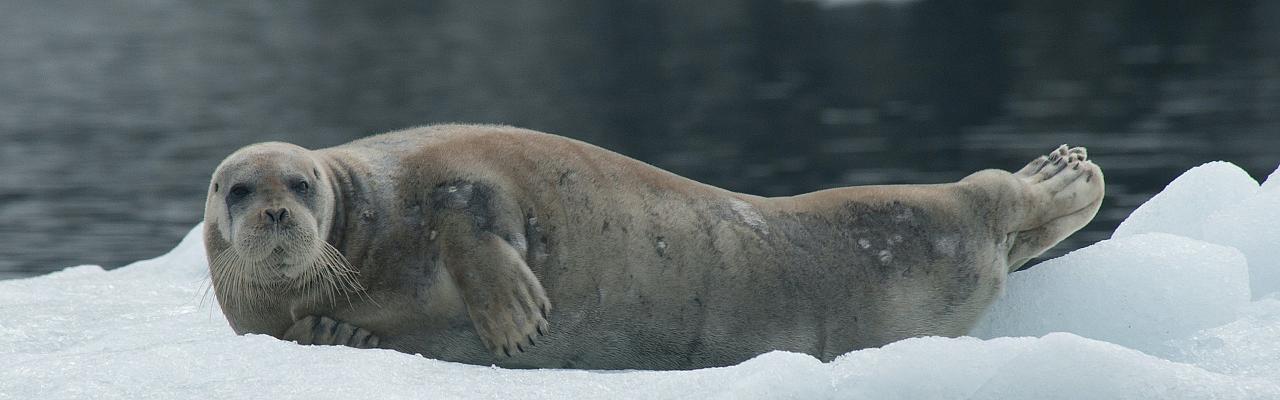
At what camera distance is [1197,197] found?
20.4 ft

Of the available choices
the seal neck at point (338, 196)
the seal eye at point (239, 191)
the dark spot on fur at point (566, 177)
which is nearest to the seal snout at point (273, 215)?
the seal eye at point (239, 191)

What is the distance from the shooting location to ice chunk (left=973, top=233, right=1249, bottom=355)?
5227 millimetres

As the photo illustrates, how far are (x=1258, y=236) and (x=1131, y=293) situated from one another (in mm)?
712

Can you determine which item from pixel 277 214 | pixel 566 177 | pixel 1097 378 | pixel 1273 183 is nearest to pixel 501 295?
pixel 566 177

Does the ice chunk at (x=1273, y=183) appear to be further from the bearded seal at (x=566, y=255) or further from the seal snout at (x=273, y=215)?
the seal snout at (x=273, y=215)

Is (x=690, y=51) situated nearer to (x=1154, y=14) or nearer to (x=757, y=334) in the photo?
(x=1154, y=14)

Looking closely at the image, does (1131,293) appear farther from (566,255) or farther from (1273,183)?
(566,255)

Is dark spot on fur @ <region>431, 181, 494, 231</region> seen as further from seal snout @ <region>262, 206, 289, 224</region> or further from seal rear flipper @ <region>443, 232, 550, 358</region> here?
seal snout @ <region>262, 206, 289, 224</region>

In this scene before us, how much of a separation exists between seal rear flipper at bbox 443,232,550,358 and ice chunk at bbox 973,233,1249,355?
64.8 inches

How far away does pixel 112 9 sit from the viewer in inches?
2135

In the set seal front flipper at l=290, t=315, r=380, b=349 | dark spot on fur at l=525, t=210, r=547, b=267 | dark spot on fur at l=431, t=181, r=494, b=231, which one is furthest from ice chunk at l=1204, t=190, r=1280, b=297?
seal front flipper at l=290, t=315, r=380, b=349

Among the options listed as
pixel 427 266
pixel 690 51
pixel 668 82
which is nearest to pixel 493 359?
pixel 427 266

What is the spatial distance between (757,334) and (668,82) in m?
24.1

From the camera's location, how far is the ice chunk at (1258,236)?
18.9ft
